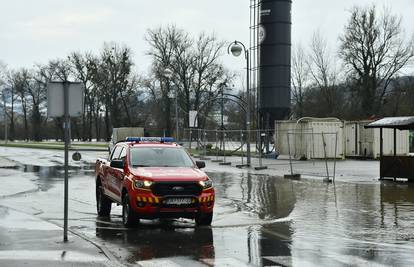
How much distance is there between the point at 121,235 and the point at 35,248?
2057 mm

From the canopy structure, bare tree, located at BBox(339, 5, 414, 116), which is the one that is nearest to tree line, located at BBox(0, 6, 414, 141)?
bare tree, located at BBox(339, 5, 414, 116)

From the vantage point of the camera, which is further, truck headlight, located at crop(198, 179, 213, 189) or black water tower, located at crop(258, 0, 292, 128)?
black water tower, located at crop(258, 0, 292, 128)

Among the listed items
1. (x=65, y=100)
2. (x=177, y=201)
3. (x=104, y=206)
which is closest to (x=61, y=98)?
(x=65, y=100)

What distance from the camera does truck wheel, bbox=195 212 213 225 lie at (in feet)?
39.8

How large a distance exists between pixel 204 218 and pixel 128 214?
157 cm

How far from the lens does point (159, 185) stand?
11.5 m

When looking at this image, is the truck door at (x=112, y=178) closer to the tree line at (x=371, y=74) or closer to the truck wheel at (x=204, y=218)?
the truck wheel at (x=204, y=218)

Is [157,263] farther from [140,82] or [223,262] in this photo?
[140,82]

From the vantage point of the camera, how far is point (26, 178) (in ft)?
83.4

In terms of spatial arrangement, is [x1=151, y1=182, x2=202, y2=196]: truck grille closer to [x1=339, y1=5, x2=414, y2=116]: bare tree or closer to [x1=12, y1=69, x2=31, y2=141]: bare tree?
[x1=339, y1=5, x2=414, y2=116]: bare tree

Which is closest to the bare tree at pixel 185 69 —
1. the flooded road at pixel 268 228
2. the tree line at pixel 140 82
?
the tree line at pixel 140 82

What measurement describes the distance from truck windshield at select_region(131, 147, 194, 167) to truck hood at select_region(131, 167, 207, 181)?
1.13 ft

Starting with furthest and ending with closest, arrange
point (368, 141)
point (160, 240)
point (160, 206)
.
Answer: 1. point (368, 141)
2. point (160, 206)
3. point (160, 240)

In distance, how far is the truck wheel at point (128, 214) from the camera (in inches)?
463
